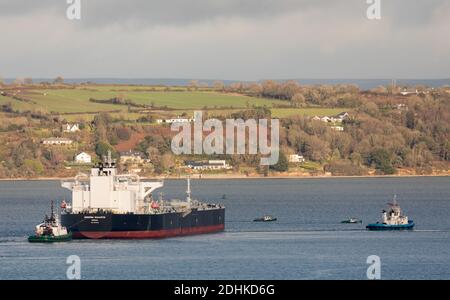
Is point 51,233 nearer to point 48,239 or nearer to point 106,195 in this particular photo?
point 48,239

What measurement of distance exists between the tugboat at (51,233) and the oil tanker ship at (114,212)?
1129 mm

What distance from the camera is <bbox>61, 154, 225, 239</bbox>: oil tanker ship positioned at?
4149 inches

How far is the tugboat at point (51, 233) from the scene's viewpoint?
340 ft

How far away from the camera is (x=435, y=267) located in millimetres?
89625

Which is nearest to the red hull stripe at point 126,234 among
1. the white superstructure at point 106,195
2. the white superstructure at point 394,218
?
the white superstructure at point 106,195

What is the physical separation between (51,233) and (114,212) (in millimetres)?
5357

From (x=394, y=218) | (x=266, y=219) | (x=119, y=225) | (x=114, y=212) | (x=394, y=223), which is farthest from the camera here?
(x=266, y=219)

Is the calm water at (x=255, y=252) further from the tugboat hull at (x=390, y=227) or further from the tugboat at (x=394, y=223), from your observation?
the tugboat at (x=394, y=223)

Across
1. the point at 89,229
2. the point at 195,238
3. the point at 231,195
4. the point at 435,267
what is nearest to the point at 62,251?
the point at 89,229

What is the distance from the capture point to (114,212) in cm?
10650

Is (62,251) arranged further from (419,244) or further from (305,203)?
(305,203)

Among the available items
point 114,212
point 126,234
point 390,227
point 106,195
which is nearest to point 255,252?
point 126,234
